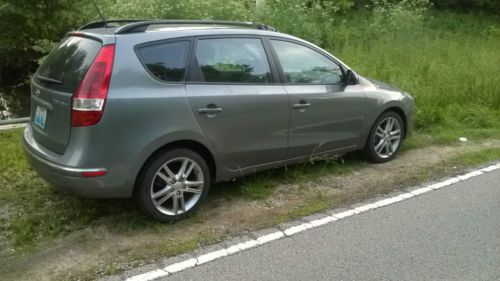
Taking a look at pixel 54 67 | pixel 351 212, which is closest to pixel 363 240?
pixel 351 212

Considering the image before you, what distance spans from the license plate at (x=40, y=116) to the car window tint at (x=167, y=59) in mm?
973

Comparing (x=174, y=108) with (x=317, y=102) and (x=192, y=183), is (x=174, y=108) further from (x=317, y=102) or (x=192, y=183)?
(x=317, y=102)

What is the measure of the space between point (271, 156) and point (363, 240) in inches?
52.9

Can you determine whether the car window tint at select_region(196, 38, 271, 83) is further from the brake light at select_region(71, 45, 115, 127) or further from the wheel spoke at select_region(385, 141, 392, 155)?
the wheel spoke at select_region(385, 141, 392, 155)

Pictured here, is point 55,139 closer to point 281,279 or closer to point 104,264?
point 104,264

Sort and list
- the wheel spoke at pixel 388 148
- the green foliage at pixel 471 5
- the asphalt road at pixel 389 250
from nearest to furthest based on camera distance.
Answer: the asphalt road at pixel 389 250 → the wheel spoke at pixel 388 148 → the green foliage at pixel 471 5

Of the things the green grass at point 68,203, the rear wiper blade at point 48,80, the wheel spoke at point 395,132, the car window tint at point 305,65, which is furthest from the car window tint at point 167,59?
the wheel spoke at point 395,132

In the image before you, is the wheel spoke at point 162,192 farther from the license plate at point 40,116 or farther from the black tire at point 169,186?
the license plate at point 40,116

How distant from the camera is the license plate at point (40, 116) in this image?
4.41 m

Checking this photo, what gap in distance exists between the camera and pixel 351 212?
4.83 metres

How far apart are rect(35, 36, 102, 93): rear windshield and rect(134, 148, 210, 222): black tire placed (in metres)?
0.89

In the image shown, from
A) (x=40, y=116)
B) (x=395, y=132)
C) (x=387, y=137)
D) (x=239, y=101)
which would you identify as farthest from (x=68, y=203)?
(x=395, y=132)

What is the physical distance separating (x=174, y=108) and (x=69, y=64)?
941mm

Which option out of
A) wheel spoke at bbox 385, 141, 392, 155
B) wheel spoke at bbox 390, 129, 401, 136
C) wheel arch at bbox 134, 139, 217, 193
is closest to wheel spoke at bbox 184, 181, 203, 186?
wheel arch at bbox 134, 139, 217, 193
